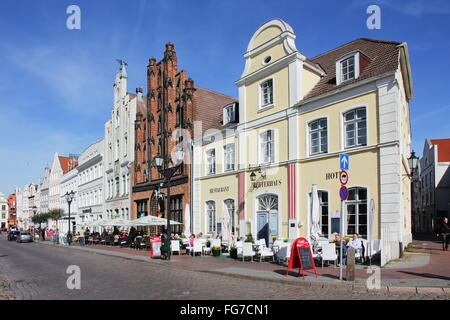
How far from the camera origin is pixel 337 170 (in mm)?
17703

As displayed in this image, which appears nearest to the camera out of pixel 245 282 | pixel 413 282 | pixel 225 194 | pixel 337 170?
pixel 413 282

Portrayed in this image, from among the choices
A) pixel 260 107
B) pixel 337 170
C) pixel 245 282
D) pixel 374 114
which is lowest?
pixel 245 282

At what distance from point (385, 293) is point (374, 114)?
8799mm

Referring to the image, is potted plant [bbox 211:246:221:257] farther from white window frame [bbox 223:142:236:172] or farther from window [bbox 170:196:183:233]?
window [bbox 170:196:183:233]

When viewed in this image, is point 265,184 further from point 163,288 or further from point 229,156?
point 163,288

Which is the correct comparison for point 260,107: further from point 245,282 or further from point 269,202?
point 245,282

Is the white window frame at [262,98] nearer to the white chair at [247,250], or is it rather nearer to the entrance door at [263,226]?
the entrance door at [263,226]

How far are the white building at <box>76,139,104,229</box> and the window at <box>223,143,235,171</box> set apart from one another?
947 inches

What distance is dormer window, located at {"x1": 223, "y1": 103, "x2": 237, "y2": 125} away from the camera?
25.6 m

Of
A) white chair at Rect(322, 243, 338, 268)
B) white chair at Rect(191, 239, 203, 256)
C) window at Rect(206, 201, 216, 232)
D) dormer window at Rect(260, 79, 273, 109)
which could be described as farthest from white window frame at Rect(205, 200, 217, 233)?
white chair at Rect(322, 243, 338, 268)

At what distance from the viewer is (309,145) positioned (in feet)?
63.6

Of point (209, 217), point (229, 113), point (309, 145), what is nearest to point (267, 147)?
point (309, 145)

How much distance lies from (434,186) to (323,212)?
136 feet
